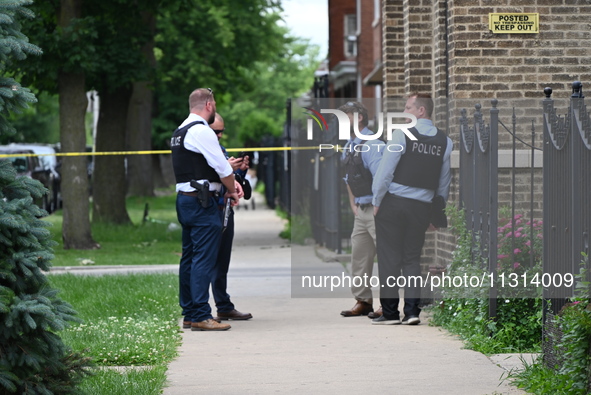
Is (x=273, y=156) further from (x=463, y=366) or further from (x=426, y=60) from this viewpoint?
(x=463, y=366)

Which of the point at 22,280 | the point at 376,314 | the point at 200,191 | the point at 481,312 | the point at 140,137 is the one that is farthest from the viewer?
the point at 140,137

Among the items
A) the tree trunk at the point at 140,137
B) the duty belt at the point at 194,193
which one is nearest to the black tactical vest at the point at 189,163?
the duty belt at the point at 194,193

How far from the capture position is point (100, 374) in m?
6.80

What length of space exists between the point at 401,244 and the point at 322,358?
1.92m

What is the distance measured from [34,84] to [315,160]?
5079 mm

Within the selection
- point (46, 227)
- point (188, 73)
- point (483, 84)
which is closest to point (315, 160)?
point (483, 84)

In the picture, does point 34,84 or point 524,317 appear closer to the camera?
point 524,317

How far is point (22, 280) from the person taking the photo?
5008 mm

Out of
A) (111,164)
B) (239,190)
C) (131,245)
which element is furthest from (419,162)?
(111,164)

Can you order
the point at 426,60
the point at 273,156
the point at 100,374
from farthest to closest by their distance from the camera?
the point at 273,156
the point at 426,60
the point at 100,374

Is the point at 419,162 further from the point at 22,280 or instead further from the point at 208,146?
the point at 22,280

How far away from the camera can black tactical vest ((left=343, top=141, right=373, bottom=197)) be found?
32.4 feet

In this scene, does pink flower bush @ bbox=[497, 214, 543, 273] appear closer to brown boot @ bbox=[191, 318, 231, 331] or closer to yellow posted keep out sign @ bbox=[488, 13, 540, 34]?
yellow posted keep out sign @ bbox=[488, 13, 540, 34]

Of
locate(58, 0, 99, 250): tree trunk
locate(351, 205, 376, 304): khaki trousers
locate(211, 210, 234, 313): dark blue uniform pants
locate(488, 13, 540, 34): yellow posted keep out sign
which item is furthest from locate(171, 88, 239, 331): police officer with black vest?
locate(58, 0, 99, 250): tree trunk
